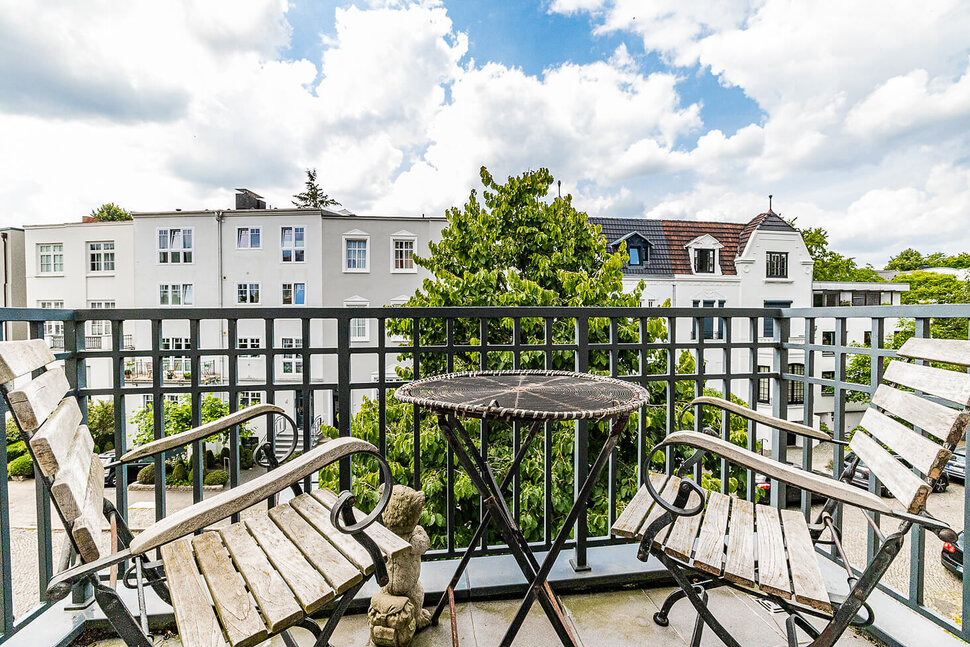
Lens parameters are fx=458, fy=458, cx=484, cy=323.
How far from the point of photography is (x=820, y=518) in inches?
54.6

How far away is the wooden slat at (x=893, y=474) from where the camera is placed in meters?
0.97

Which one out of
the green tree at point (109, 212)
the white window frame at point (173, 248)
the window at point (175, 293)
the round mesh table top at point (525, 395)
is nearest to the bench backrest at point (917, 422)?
the round mesh table top at point (525, 395)

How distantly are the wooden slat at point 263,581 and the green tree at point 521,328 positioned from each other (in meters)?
2.56

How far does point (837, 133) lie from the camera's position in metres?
16.2

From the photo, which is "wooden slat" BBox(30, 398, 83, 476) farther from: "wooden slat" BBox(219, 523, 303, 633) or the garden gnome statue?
the garden gnome statue

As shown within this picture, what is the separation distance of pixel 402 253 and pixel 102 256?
10643 millimetres

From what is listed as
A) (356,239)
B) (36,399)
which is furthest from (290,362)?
(36,399)

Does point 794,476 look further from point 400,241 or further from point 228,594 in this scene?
point 400,241

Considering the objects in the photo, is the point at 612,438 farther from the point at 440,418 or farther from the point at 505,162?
the point at 505,162

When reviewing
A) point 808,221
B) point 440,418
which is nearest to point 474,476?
point 440,418

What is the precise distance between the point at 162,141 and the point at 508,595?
2136 centimetres

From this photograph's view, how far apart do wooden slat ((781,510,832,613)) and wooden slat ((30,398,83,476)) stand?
4.97 feet

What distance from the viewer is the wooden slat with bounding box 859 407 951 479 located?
100cm

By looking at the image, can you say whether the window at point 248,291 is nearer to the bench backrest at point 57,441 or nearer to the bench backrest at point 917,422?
the bench backrest at point 57,441
